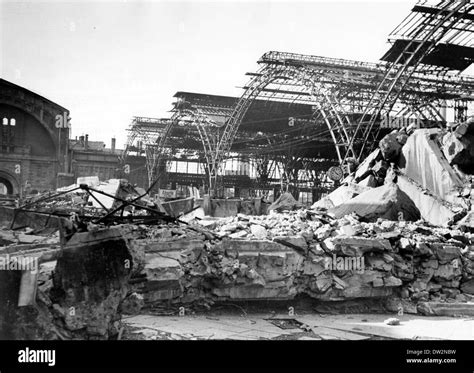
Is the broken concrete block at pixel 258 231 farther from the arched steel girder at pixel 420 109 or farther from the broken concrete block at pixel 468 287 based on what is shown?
the arched steel girder at pixel 420 109

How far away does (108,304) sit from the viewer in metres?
4.95

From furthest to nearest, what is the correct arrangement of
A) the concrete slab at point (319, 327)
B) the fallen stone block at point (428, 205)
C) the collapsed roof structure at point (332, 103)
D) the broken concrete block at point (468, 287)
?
the collapsed roof structure at point (332, 103) → the fallen stone block at point (428, 205) → the broken concrete block at point (468, 287) → the concrete slab at point (319, 327)

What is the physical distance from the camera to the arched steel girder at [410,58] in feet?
53.9

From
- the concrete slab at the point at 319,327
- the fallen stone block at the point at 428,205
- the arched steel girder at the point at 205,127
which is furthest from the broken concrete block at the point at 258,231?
the arched steel girder at the point at 205,127

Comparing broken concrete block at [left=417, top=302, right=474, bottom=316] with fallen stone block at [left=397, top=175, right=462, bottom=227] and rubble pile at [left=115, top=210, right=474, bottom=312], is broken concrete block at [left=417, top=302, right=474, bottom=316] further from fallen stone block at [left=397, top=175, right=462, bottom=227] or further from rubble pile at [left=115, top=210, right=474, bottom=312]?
fallen stone block at [left=397, top=175, right=462, bottom=227]

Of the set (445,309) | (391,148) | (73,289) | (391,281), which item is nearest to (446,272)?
(445,309)

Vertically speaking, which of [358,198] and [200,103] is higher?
[200,103]

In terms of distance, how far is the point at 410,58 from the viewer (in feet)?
60.2

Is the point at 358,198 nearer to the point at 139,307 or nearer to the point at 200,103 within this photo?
the point at 139,307

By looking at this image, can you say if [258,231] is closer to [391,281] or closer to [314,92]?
[391,281]

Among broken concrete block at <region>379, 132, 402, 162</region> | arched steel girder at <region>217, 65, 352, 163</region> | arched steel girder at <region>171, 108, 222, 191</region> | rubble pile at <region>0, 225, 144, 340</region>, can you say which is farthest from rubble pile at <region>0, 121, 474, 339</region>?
arched steel girder at <region>171, 108, 222, 191</region>

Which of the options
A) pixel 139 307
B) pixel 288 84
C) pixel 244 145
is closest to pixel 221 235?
pixel 139 307

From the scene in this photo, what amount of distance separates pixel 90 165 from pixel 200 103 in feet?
28.9

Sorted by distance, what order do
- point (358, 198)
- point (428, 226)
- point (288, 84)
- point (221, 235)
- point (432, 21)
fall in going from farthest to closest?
point (288, 84) → point (432, 21) → point (358, 198) → point (428, 226) → point (221, 235)
